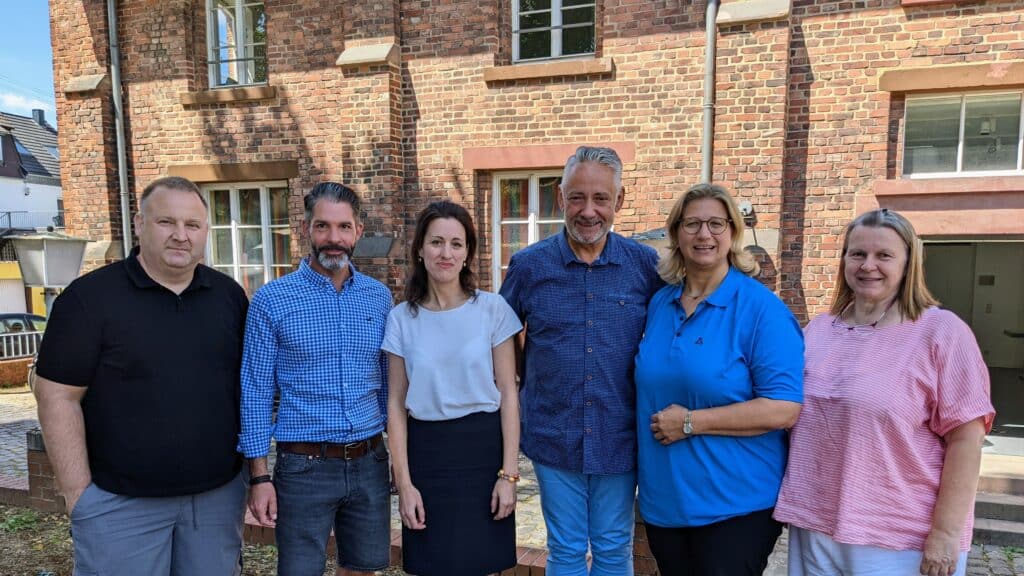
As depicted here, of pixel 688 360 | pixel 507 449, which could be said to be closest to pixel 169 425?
pixel 507 449

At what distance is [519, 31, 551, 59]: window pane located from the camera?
7.59 meters

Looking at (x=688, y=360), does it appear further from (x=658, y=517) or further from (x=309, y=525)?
(x=309, y=525)

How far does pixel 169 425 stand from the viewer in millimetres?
2357

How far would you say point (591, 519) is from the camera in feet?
8.23

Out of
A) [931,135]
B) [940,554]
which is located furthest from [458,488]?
[931,135]

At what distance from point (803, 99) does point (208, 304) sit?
6.24m

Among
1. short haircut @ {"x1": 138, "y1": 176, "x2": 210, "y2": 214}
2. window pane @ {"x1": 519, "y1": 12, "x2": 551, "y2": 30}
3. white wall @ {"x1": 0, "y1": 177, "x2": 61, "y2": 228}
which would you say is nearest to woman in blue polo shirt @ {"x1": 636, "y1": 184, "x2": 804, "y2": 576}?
short haircut @ {"x1": 138, "y1": 176, "x2": 210, "y2": 214}

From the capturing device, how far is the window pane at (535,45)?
7590mm

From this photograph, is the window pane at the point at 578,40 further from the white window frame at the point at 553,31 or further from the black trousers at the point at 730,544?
the black trousers at the point at 730,544

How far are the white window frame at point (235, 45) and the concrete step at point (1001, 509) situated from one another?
947cm

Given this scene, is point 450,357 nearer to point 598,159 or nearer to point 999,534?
point 598,159

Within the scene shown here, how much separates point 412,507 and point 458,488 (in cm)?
19

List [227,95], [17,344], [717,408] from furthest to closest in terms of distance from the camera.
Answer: [17,344] < [227,95] < [717,408]

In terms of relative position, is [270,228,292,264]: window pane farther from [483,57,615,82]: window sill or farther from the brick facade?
[483,57,615,82]: window sill
